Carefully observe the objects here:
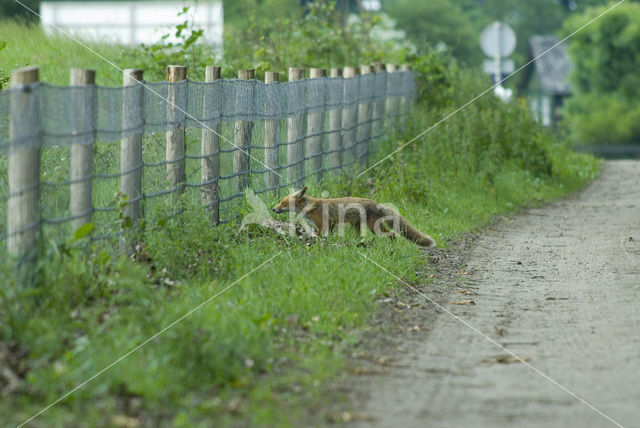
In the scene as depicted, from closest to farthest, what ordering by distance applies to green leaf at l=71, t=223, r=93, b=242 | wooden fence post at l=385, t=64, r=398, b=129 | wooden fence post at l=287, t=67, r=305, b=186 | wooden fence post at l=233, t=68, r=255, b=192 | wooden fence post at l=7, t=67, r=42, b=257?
wooden fence post at l=7, t=67, r=42, b=257 < green leaf at l=71, t=223, r=93, b=242 < wooden fence post at l=233, t=68, r=255, b=192 < wooden fence post at l=287, t=67, r=305, b=186 < wooden fence post at l=385, t=64, r=398, b=129

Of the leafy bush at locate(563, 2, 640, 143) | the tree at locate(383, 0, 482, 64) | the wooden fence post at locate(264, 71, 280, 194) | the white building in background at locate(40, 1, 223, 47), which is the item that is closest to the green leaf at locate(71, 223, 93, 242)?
the wooden fence post at locate(264, 71, 280, 194)

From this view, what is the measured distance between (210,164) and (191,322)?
4.16 meters

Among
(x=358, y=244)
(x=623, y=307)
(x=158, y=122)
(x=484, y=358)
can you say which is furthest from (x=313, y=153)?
(x=484, y=358)

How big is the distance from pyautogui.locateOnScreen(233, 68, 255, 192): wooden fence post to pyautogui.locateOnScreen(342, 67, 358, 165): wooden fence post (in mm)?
3758

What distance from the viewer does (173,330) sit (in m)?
6.24

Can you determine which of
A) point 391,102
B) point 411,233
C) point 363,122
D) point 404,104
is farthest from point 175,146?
point 404,104

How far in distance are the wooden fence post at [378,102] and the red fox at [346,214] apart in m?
6.21

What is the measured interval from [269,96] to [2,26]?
948 cm

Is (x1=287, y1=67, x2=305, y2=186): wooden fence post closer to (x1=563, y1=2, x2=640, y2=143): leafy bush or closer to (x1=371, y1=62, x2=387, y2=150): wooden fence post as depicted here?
(x1=371, y1=62, x2=387, y2=150): wooden fence post

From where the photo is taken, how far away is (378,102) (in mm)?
17328

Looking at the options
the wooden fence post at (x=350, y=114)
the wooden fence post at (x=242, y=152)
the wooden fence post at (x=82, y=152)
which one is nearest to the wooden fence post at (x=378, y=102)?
the wooden fence post at (x=350, y=114)

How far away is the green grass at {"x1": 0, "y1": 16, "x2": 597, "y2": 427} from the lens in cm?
551

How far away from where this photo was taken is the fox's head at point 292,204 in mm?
10742

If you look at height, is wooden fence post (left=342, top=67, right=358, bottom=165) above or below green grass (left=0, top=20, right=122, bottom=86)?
below
